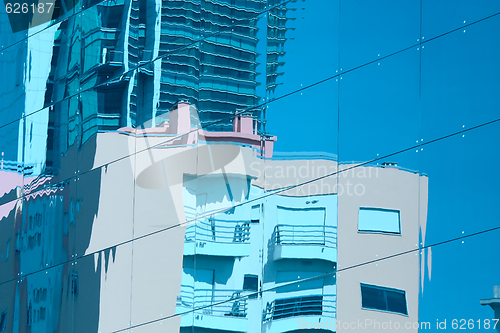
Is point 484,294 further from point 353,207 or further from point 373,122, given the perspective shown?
point 373,122

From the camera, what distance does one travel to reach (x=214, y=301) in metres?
5.05

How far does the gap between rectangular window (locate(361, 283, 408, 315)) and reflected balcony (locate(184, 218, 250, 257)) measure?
1071 millimetres

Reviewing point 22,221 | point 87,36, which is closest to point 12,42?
point 87,36

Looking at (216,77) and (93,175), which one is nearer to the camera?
(216,77)

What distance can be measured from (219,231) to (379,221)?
146 cm

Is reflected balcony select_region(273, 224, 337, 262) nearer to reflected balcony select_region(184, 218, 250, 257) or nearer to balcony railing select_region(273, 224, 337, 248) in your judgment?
balcony railing select_region(273, 224, 337, 248)

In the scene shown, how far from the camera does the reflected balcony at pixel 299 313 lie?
430cm

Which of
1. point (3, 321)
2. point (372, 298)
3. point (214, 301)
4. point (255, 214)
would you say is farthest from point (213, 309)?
point (3, 321)

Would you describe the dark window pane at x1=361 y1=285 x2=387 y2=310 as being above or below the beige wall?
below

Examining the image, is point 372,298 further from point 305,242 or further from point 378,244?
point 305,242

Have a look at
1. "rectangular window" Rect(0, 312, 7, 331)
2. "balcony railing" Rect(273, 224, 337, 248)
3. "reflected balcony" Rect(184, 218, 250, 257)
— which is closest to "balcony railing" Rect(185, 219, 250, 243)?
"reflected balcony" Rect(184, 218, 250, 257)

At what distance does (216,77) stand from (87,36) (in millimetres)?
2136

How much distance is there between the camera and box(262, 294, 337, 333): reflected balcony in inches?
169

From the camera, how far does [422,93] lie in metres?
4.08
